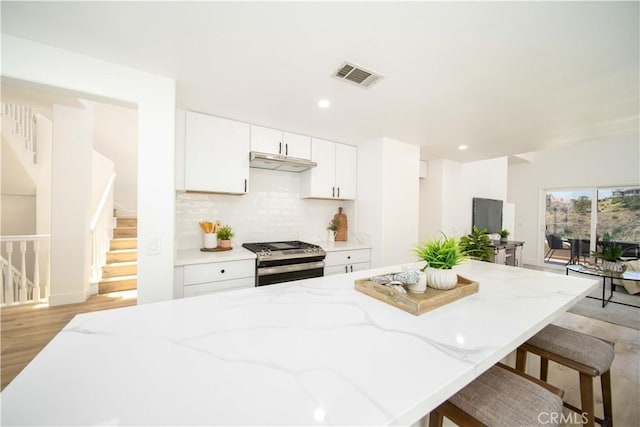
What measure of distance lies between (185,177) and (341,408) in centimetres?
239

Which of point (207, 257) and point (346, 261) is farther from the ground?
point (207, 257)

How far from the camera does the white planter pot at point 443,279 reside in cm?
125

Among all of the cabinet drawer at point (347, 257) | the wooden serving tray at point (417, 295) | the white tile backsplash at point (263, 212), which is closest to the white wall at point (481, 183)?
the cabinet drawer at point (347, 257)

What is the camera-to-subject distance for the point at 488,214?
5.34m

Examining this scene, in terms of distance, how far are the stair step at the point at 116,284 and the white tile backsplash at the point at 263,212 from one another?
5.50ft

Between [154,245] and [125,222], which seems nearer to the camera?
[154,245]

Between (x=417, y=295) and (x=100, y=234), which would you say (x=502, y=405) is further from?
(x=100, y=234)

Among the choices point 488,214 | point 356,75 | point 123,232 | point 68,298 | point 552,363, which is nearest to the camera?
point 356,75

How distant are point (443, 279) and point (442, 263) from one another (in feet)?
0.27

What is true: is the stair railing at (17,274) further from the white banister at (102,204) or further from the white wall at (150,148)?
the white wall at (150,148)

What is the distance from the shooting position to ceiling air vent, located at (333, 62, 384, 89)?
1.66 m

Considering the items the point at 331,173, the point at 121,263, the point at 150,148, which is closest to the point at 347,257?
the point at 331,173

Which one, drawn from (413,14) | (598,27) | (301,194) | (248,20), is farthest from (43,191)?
(598,27)

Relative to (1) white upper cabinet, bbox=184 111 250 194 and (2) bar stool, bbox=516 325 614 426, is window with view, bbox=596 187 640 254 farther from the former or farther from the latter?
(1) white upper cabinet, bbox=184 111 250 194
